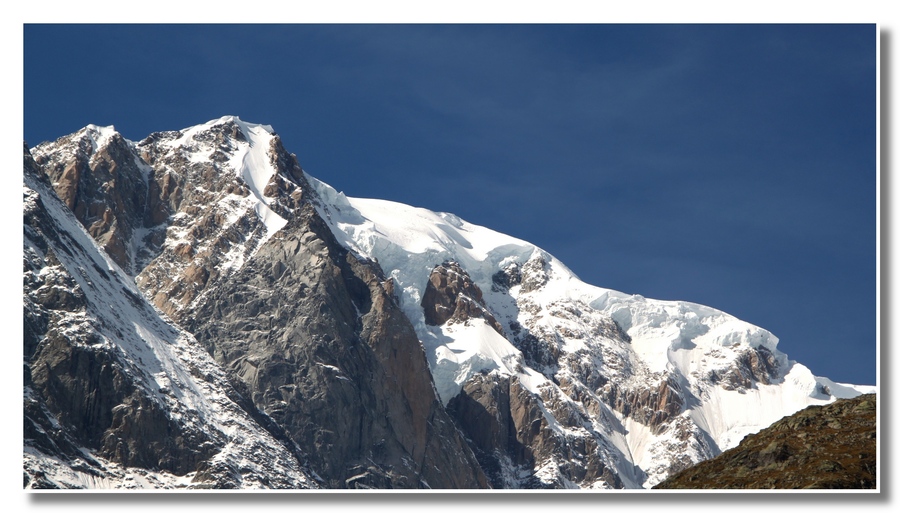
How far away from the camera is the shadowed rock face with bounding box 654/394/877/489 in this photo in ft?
296

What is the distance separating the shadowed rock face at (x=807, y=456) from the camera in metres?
90.2

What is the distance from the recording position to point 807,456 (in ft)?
311
